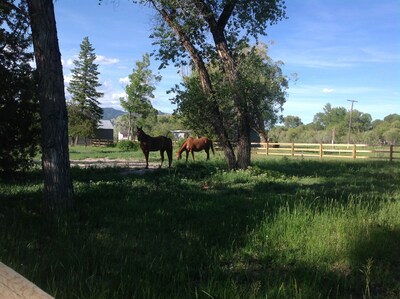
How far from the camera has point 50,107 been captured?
7.47 meters

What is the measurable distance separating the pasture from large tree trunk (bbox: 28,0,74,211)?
1.50ft

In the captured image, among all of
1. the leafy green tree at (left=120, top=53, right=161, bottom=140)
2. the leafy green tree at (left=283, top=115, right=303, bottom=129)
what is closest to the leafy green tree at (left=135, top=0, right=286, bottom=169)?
the leafy green tree at (left=120, top=53, right=161, bottom=140)

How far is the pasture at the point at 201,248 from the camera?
161 inches

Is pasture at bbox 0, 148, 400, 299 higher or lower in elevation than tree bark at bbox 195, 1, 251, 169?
lower

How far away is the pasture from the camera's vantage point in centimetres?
408

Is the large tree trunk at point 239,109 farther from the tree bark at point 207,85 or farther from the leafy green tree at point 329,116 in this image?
the leafy green tree at point 329,116

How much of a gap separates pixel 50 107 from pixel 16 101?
6312 millimetres

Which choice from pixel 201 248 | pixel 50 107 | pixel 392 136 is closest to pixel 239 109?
pixel 50 107

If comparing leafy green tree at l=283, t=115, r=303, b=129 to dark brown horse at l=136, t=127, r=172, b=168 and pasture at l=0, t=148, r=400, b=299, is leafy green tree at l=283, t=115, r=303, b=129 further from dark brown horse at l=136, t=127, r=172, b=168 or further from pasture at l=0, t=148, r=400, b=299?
pasture at l=0, t=148, r=400, b=299

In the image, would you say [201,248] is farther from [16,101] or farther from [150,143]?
[150,143]

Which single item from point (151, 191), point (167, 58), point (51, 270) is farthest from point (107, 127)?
point (51, 270)

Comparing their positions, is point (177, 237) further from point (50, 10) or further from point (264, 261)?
point (50, 10)

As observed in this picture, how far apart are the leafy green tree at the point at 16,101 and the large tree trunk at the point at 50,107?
542 cm

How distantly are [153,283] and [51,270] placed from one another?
40.4 inches
